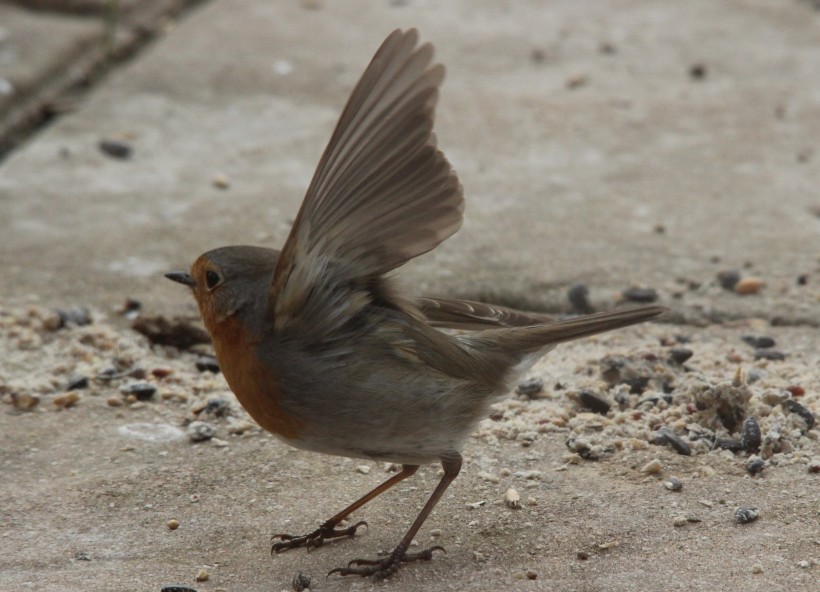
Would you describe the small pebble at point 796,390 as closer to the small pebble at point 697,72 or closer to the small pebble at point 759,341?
the small pebble at point 759,341

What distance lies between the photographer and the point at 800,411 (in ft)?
14.3

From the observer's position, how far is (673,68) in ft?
26.2

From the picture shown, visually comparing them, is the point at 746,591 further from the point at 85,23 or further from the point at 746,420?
the point at 85,23

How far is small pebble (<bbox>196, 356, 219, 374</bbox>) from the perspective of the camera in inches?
201

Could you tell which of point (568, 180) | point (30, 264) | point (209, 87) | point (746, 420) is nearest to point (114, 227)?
point (30, 264)

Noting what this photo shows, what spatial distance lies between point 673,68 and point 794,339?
3250 mm

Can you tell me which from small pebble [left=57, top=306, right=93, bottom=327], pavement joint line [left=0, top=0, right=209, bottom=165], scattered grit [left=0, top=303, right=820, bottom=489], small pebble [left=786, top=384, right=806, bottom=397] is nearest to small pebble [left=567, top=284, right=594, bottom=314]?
scattered grit [left=0, top=303, right=820, bottom=489]

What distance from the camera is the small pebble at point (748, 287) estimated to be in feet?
18.2

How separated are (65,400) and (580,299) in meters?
2.19

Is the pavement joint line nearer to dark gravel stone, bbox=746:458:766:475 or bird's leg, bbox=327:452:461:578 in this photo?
bird's leg, bbox=327:452:461:578

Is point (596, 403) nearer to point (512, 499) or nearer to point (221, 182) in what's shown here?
point (512, 499)

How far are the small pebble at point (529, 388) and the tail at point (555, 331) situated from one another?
54 cm

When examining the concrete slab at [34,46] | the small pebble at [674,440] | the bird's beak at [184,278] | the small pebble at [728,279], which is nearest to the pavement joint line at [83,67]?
the concrete slab at [34,46]

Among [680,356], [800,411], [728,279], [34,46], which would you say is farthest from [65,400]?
[34,46]
